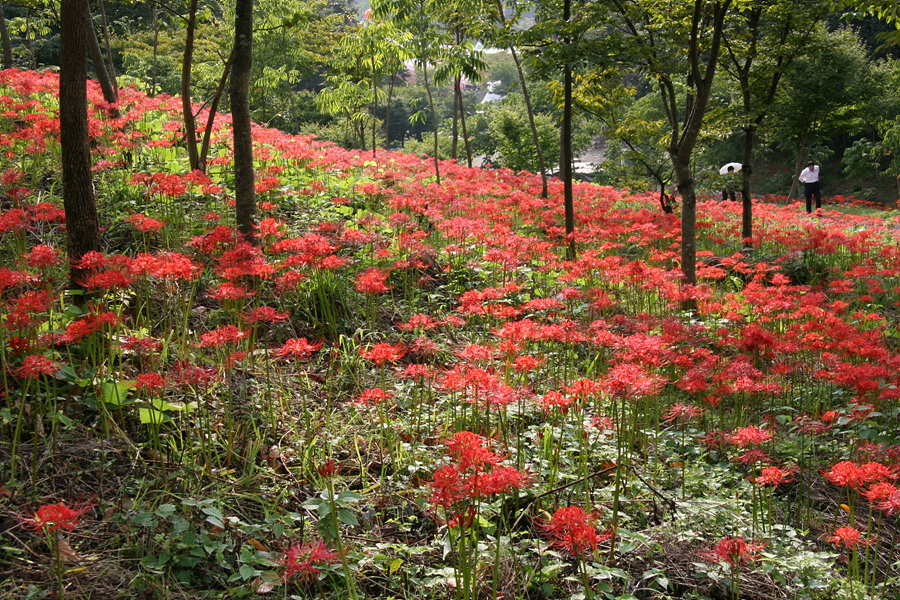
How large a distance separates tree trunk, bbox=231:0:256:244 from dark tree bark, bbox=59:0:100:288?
1.26 metres

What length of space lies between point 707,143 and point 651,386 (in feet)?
31.5

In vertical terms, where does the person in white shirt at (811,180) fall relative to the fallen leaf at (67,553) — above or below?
above

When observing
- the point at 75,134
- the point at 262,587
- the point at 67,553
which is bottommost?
the point at 262,587

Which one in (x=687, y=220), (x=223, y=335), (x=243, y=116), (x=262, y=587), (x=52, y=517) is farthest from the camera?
(x=687, y=220)

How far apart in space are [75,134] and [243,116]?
1.52 metres

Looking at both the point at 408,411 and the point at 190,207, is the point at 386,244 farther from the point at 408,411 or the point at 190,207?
the point at 408,411

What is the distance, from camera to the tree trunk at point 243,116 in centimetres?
475

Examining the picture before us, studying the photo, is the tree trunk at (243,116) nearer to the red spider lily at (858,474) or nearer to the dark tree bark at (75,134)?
the dark tree bark at (75,134)

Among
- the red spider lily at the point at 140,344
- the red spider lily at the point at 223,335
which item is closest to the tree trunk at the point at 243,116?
the red spider lily at the point at 140,344

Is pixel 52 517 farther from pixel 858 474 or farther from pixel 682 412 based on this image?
pixel 682 412

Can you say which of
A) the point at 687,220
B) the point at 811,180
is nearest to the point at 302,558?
the point at 687,220

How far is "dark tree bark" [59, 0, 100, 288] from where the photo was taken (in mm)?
3510

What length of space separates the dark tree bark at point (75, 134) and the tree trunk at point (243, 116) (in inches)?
49.7

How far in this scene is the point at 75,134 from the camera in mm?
3562
